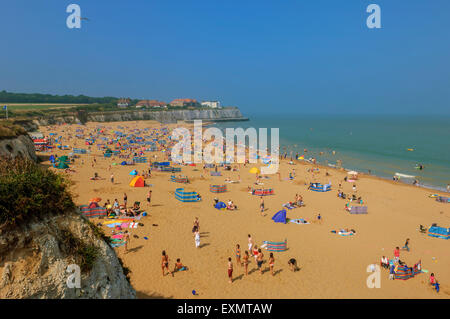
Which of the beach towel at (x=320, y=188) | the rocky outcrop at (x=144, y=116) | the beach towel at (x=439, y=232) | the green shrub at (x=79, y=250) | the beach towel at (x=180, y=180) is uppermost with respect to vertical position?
the rocky outcrop at (x=144, y=116)

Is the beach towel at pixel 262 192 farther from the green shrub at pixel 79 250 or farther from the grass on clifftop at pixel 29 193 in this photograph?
the grass on clifftop at pixel 29 193

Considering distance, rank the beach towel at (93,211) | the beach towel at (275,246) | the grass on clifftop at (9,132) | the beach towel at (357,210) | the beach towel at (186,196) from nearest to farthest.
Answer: the beach towel at (275,246) < the beach towel at (93,211) < the beach towel at (357,210) < the beach towel at (186,196) < the grass on clifftop at (9,132)

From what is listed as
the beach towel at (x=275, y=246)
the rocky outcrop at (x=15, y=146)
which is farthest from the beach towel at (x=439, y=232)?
the rocky outcrop at (x=15, y=146)

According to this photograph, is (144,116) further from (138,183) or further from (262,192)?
(262,192)

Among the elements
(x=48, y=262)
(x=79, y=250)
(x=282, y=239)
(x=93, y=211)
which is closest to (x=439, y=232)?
(x=282, y=239)

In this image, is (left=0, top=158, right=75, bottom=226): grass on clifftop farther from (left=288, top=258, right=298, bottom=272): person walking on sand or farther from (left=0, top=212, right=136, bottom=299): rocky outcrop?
→ (left=288, top=258, right=298, bottom=272): person walking on sand

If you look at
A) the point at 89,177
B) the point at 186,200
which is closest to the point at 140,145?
the point at 89,177

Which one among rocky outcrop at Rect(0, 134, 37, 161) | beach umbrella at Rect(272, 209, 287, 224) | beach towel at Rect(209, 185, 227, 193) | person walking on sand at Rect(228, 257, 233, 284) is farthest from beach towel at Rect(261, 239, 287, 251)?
rocky outcrop at Rect(0, 134, 37, 161)
